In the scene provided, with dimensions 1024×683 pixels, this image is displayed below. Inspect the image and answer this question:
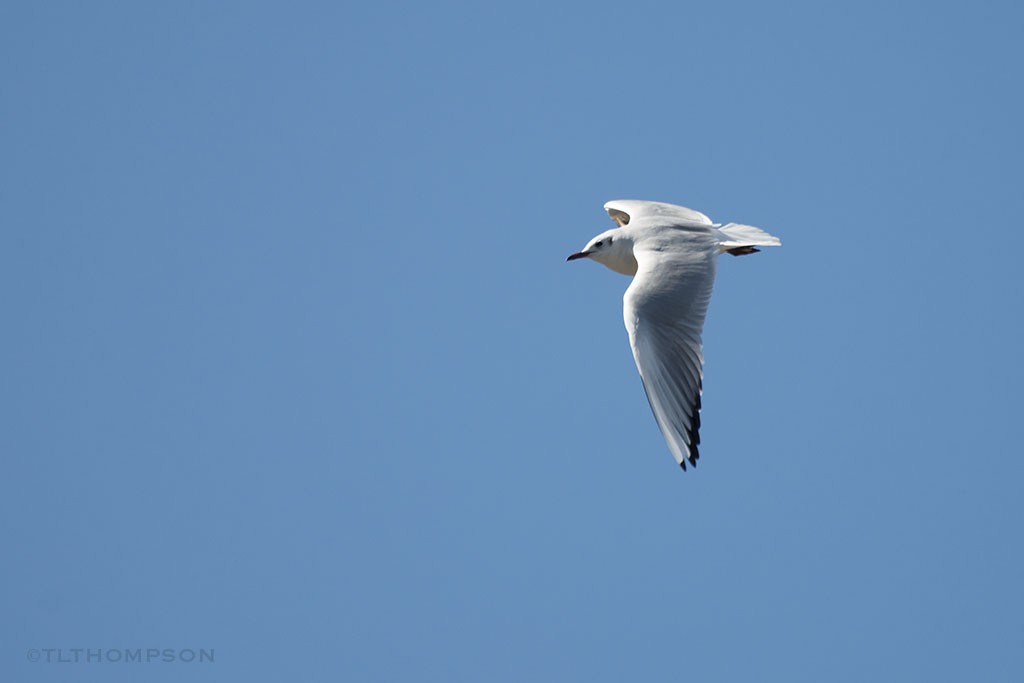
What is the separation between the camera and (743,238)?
861cm

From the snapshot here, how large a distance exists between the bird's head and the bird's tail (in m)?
0.61

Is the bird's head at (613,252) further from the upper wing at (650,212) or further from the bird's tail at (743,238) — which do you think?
the bird's tail at (743,238)

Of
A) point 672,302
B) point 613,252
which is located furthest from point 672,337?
point 613,252

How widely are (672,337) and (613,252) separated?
1650mm

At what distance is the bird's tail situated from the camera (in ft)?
27.6

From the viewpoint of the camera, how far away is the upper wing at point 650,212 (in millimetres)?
9078

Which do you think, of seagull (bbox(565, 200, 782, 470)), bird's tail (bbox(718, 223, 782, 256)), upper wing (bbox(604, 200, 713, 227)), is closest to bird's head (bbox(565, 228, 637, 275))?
seagull (bbox(565, 200, 782, 470))

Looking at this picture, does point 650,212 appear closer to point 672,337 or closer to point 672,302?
point 672,302

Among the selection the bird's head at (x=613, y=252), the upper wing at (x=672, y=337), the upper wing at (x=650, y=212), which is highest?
the upper wing at (x=650, y=212)

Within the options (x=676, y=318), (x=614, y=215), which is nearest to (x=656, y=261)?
(x=676, y=318)

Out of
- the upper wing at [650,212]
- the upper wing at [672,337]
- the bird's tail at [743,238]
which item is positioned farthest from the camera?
the upper wing at [650,212]

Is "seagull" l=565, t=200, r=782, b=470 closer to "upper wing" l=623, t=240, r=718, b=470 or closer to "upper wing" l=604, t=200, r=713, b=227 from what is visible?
"upper wing" l=623, t=240, r=718, b=470

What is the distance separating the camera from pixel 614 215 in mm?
9812

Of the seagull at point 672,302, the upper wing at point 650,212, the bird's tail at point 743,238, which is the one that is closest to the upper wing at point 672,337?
the seagull at point 672,302
